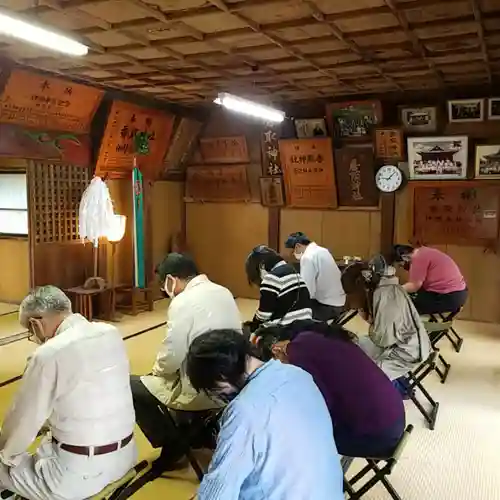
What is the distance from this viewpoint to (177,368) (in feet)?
9.10

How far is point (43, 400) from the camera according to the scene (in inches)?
74.7

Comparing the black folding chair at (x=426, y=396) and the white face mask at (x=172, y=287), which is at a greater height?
the white face mask at (x=172, y=287)

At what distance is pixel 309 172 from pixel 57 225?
121 inches

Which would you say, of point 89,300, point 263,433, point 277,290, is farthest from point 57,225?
point 263,433

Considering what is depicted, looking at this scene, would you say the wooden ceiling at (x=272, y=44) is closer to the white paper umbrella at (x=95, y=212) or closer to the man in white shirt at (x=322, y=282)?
the white paper umbrella at (x=95, y=212)

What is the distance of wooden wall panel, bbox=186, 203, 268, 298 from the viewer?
755cm

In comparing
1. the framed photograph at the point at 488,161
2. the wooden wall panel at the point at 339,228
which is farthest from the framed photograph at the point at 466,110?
the wooden wall panel at the point at 339,228

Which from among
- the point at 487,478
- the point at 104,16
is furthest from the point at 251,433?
the point at 104,16

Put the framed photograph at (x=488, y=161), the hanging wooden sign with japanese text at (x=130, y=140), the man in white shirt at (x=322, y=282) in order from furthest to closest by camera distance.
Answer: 1. the hanging wooden sign with japanese text at (x=130, y=140)
2. the framed photograph at (x=488, y=161)
3. the man in white shirt at (x=322, y=282)

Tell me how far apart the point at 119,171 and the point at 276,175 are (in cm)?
199

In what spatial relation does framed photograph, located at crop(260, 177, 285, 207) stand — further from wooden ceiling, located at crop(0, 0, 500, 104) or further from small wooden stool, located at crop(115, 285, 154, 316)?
small wooden stool, located at crop(115, 285, 154, 316)

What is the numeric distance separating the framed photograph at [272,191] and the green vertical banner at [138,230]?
1596 millimetres

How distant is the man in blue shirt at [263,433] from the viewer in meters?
1.33

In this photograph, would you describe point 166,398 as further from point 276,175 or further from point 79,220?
point 276,175
